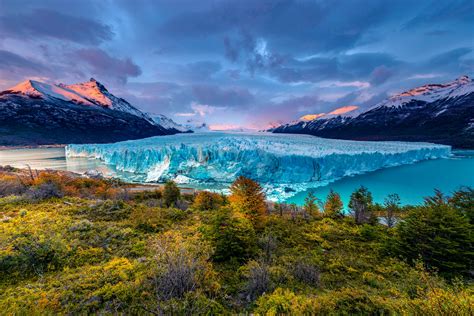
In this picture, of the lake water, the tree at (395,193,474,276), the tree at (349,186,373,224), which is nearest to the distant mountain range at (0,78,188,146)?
the lake water


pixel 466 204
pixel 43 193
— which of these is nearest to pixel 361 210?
pixel 466 204

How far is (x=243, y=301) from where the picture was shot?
386 cm

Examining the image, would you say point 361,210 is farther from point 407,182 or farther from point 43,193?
point 43,193

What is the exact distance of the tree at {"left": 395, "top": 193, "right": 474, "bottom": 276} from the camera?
5.63 meters

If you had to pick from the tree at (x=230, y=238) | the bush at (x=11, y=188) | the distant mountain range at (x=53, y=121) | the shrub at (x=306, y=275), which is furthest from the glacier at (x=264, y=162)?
the distant mountain range at (x=53, y=121)

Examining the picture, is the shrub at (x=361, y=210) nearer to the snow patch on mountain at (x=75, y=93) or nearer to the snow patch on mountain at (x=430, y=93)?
the snow patch on mountain at (x=430, y=93)

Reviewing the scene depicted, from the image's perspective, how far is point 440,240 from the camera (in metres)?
5.73

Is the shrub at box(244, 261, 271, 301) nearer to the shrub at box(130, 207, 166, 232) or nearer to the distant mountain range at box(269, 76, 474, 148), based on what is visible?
the shrub at box(130, 207, 166, 232)

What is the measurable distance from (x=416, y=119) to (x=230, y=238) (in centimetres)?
12416

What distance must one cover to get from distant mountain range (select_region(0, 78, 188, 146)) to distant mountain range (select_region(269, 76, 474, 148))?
116 metres

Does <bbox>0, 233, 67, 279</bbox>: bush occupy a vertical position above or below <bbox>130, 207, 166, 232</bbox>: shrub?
above

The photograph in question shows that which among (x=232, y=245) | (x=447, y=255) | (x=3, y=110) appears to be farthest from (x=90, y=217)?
(x=3, y=110)

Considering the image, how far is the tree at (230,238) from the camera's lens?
606 cm

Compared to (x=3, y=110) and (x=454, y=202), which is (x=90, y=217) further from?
(x=3, y=110)
